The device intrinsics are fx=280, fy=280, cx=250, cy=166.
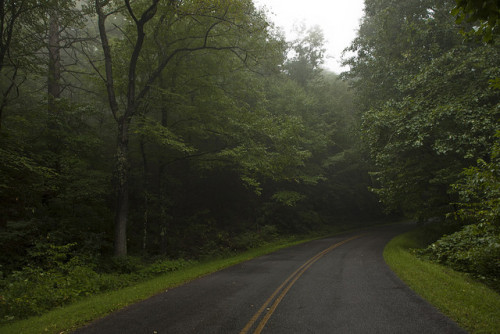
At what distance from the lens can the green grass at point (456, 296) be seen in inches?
203

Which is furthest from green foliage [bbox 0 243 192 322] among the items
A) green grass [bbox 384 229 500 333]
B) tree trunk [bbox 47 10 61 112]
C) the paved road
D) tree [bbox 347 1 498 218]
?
tree [bbox 347 1 498 218]

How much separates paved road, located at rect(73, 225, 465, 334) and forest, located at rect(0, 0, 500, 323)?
125 inches

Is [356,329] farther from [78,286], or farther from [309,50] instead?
[309,50]

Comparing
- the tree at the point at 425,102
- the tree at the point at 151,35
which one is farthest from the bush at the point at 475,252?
the tree at the point at 151,35

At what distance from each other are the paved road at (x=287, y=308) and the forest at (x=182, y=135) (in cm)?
317

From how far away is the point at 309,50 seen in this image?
110ft

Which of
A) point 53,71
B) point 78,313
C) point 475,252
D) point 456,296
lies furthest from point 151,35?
point 475,252

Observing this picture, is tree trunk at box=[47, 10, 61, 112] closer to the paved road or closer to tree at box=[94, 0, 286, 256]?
tree at box=[94, 0, 286, 256]

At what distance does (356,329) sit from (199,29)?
14818 millimetres

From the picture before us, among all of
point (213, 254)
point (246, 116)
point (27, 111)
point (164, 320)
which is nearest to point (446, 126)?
point (246, 116)

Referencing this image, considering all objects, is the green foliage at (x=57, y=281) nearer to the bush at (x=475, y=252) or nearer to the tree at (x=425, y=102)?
the bush at (x=475, y=252)

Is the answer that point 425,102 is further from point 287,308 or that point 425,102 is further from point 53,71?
point 53,71

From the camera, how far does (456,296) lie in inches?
253

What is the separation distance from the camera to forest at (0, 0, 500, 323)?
34.5ft
